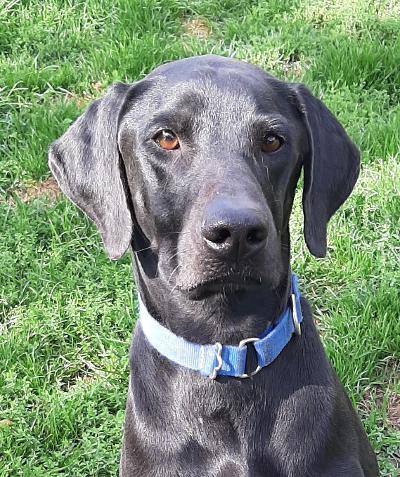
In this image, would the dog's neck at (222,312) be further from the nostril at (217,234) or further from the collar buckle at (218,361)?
the nostril at (217,234)

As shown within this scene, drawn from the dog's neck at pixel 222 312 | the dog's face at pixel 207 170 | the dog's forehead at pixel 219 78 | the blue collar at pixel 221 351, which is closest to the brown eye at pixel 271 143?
the dog's face at pixel 207 170

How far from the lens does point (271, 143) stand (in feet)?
9.04

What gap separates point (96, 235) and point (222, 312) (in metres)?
1.78

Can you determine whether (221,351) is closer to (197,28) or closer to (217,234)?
(217,234)

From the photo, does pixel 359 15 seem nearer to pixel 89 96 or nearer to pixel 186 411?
pixel 89 96

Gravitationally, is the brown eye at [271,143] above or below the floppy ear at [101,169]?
above

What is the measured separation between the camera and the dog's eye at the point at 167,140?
2.73 metres

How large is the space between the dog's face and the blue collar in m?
0.15

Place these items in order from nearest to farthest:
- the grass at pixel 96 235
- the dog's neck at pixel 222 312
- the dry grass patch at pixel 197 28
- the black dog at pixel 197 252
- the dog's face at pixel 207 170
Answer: the dog's face at pixel 207 170 < the black dog at pixel 197 252 < the dog's neck at pixel 222 312 < the grass at pixel 96 235 < the dry grass patch at pixel 197 28

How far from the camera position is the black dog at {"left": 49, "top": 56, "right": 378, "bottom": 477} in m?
2.70

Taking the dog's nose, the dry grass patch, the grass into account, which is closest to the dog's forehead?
the dog's nose

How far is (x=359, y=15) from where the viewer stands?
5684 mm

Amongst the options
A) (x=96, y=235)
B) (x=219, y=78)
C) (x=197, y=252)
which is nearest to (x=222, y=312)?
(x=197, y=252)

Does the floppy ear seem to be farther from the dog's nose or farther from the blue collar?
the dog's nose
